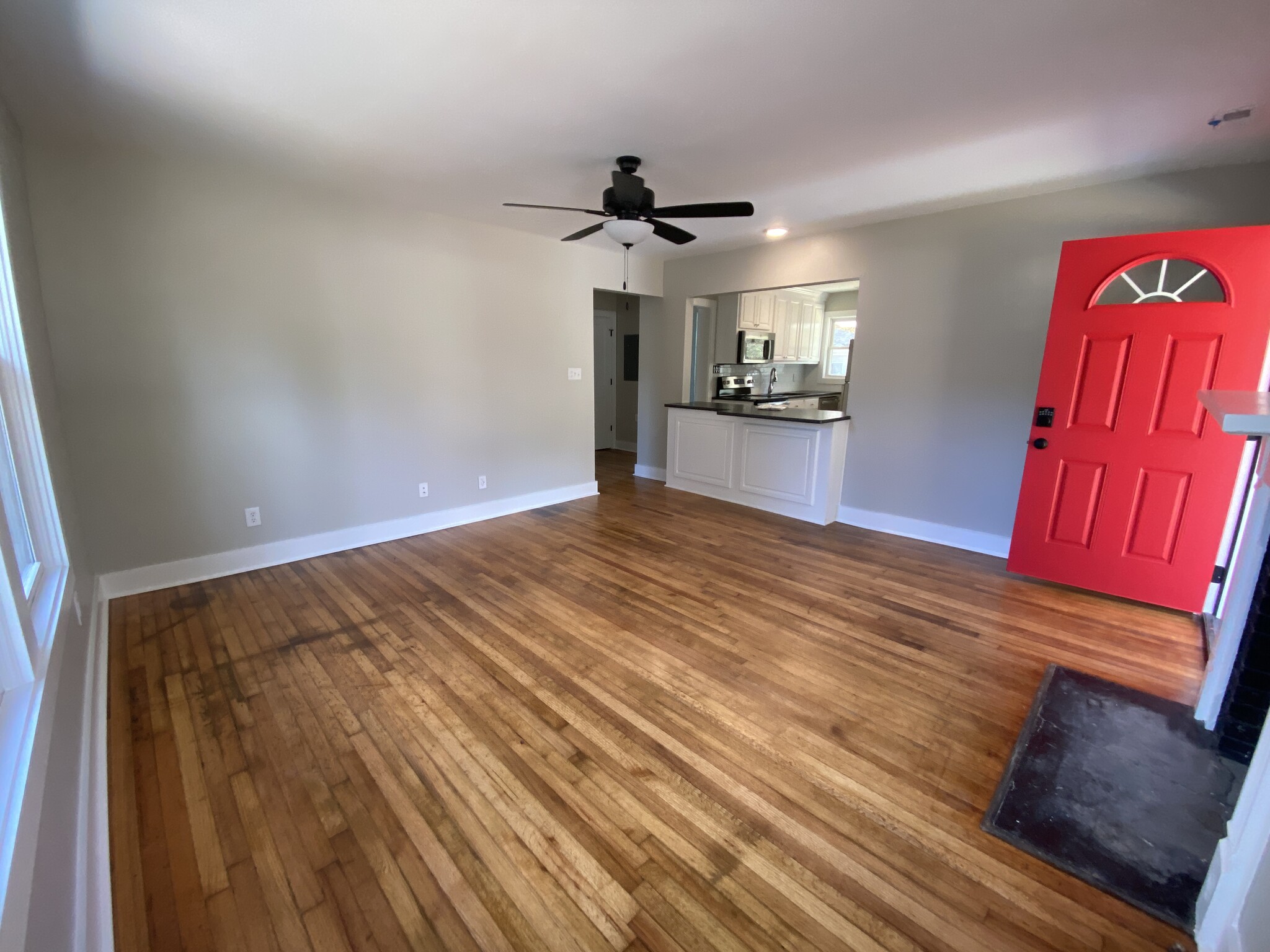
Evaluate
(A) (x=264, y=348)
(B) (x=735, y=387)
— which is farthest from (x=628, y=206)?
(B) (x=735, y=387)

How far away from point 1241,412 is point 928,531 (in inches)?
118

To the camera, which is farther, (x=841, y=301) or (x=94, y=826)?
(x=841, y=301)

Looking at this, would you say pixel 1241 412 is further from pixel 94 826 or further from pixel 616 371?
pixel 616 371

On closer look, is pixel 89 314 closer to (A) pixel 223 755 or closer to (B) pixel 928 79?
(A) pixel 223 755

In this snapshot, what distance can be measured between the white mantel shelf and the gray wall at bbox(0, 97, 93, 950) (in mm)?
2490

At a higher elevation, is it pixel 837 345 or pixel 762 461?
pixel 837 345

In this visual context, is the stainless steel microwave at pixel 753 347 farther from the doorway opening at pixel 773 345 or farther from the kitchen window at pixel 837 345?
the kitchen window at pixel 837 345

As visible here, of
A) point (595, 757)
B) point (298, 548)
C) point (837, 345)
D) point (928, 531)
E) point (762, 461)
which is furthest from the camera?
point (837, 345)

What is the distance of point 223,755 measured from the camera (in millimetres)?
1808

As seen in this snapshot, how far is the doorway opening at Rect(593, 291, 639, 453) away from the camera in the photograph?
725 cm

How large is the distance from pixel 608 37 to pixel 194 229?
8.92ft

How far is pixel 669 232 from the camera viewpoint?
3125 mm

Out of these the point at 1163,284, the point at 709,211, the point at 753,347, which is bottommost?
the point at 753,347

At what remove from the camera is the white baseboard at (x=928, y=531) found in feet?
12.3
